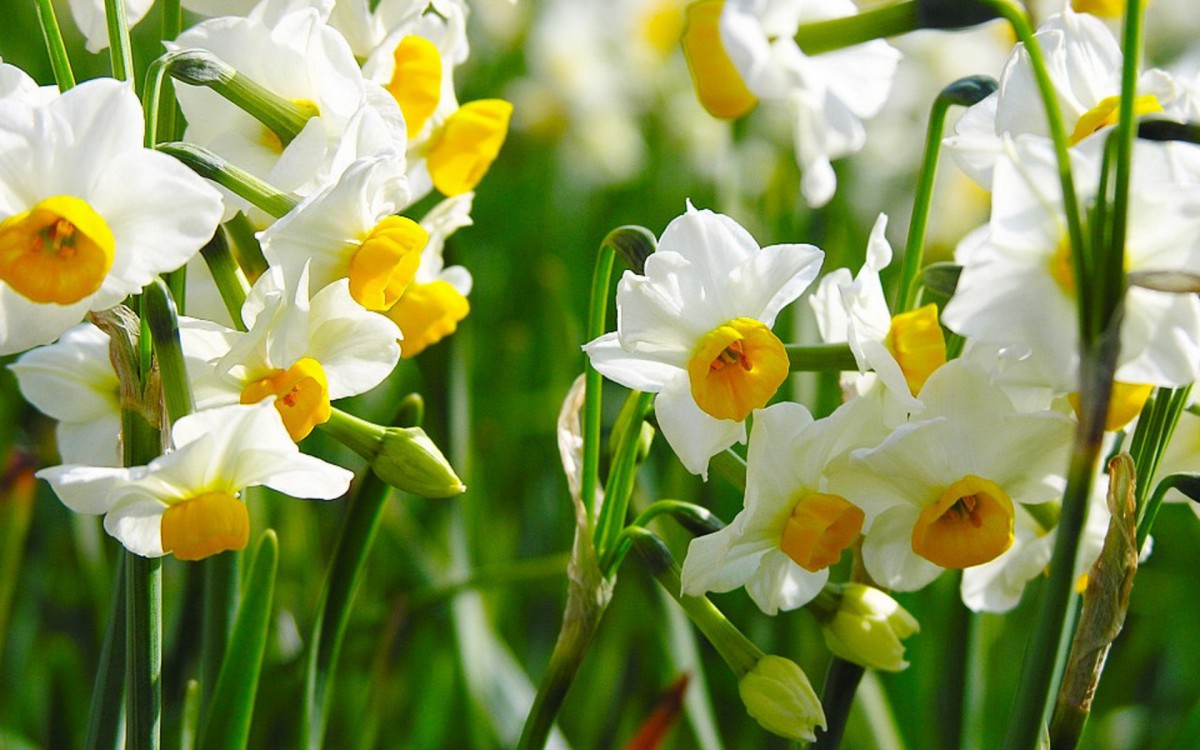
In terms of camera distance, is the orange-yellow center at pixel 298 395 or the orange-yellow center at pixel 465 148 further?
the orange-yellow center at pixel 465 148

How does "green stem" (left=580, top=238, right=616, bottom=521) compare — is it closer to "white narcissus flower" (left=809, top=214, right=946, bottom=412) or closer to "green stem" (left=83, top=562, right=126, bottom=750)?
"white narcissus flower" (left=809, top=214, right=946, bottom=412)

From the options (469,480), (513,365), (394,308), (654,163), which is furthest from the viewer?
(654,163)

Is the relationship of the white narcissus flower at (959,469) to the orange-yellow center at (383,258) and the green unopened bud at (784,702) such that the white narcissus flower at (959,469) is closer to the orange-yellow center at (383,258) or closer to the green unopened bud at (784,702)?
the green unopened bud at (784,702)

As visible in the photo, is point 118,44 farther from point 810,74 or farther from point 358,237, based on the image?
point 810,74

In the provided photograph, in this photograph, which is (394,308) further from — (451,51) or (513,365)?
(513,365)

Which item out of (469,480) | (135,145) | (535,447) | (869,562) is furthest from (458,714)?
(135,145)

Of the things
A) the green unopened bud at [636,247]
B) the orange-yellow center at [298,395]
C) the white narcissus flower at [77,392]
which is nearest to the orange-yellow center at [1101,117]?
the green unopened bud at [636,247]

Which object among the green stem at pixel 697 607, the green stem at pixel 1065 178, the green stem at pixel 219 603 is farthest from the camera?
the green stem at pixel 219 603
